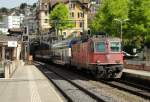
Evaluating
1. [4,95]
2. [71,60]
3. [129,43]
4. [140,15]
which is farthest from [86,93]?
[129,43]

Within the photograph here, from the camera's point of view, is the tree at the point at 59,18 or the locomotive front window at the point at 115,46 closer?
the locomotive front window at the point at 115,46

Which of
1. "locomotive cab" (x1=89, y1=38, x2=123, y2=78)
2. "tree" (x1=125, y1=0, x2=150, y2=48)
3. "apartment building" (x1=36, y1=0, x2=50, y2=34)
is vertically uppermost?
"apartment building" (x1=36, y1=0, x2=50, y2=34)

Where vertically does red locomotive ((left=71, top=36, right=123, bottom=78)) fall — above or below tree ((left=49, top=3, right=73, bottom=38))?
below

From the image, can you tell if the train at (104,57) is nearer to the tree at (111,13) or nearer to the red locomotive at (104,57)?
the red locomotive at (104,57)

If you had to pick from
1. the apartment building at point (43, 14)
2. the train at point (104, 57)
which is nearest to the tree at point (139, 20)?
the train at point (104, 57)

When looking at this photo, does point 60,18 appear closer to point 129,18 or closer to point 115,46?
point 129,18

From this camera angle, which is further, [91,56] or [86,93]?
[91,56]

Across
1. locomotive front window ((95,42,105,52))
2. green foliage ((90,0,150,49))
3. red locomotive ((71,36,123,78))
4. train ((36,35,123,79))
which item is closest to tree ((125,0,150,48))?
green foliage ((90,0,150,49))

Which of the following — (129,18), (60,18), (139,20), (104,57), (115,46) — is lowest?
(104,57)

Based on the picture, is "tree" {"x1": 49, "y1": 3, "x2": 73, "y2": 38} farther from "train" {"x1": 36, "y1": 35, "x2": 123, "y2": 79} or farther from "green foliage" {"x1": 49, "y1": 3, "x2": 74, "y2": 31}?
"train" {"x1": 36, "y1": 35, "x2": 123, "y2": 79}

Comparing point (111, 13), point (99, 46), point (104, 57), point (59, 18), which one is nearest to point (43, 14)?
point (59, 18)

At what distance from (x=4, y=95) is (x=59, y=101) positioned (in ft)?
14.6

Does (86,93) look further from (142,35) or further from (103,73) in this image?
(142,35)

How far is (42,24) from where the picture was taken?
579 feet
